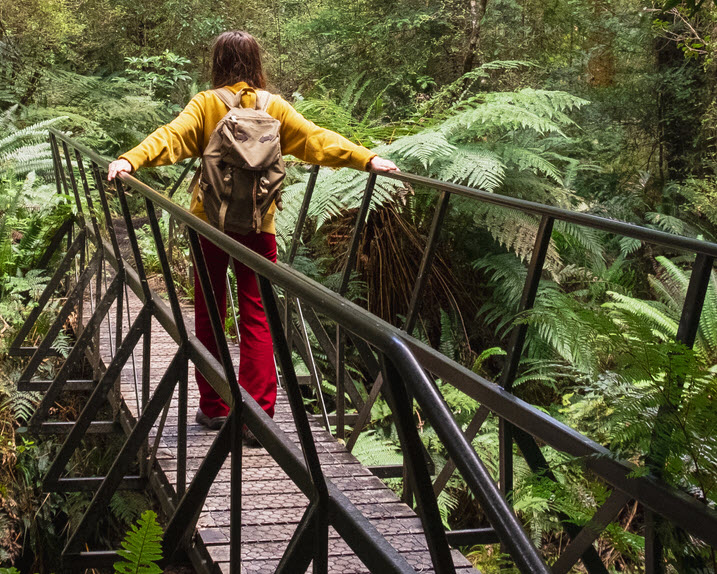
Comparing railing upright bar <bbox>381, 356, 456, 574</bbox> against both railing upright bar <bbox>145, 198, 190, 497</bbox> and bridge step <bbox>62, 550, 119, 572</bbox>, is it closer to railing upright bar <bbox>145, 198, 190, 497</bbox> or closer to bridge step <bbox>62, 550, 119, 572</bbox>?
railing upright bar <bbox>145, 198, 190, 497</bbox>

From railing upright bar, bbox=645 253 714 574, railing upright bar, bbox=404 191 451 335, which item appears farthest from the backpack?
railing upright bar, bbox=645 253 714 574

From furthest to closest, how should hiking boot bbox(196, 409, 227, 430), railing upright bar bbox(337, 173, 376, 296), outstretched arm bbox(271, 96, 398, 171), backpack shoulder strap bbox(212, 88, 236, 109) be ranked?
railing upright bar bbox(337, 173, 376, 296), hiking boot bbox(196, 409, 227, 430), outstretched arm bbox(271, 96, 398, 171), backpack shoulder strap bbox(212, 88, 236, 109)

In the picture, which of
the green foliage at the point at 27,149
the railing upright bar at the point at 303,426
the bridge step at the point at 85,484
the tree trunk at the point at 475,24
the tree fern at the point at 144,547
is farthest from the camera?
the tree trunk at the point at 475,24

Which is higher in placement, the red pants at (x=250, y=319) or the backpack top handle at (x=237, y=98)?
the backpack top handle at (x=237, y=98)

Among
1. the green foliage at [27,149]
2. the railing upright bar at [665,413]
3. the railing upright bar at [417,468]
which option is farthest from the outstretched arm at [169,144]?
the green foliage at [27,149]

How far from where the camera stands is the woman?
2791 millimetres

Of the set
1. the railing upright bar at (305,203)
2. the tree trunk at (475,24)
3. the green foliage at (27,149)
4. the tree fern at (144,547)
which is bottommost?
the green foliage at (27,149)

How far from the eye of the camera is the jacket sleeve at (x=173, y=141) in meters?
2.75

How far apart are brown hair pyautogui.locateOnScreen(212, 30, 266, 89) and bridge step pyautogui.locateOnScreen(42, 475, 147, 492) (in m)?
1.70

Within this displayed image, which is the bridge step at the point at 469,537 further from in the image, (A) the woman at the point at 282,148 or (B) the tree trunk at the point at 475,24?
(B) the tree trunk at the point at 475,24

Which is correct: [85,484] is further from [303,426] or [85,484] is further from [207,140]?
[303,426]

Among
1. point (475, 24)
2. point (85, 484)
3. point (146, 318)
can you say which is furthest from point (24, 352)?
point (475, 24)

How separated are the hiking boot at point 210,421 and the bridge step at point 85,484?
37cm

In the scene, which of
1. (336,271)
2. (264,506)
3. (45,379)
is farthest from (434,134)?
(264,506)
